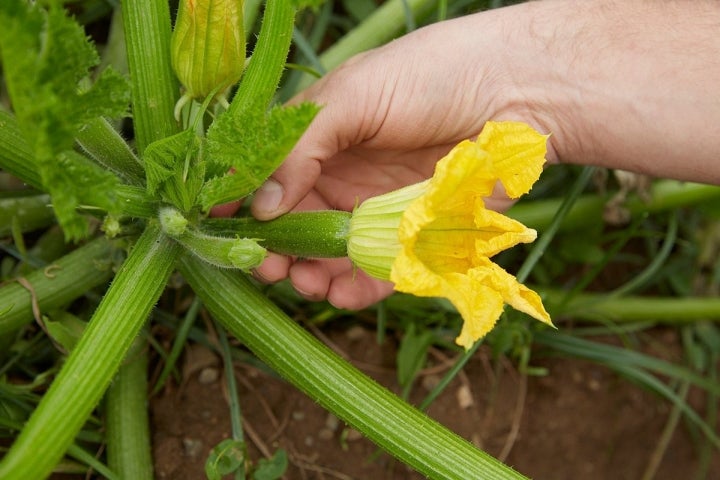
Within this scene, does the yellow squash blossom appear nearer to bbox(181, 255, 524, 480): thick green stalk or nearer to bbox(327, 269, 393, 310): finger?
bbox(181, 255, 524, 480): thick green stalk

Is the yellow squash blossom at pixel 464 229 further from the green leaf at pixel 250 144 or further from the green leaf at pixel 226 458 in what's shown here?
the green leaf at pixel 226 458

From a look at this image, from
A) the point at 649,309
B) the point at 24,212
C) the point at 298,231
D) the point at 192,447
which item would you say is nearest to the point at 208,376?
the point at 192,447

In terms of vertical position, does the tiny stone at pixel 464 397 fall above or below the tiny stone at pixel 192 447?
below

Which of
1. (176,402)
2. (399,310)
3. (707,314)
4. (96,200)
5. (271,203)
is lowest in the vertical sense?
(707,314)

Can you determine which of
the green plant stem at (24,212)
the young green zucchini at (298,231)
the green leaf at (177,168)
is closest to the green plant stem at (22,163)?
the green leaf at (177,168)

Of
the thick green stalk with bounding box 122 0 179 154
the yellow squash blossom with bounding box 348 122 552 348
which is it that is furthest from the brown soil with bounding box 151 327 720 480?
the yellow squash blossom with bounding box 348 122 552 348

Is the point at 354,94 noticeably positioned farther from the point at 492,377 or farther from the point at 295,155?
the point at 492,377

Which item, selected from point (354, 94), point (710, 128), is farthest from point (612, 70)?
point (354, 94)
